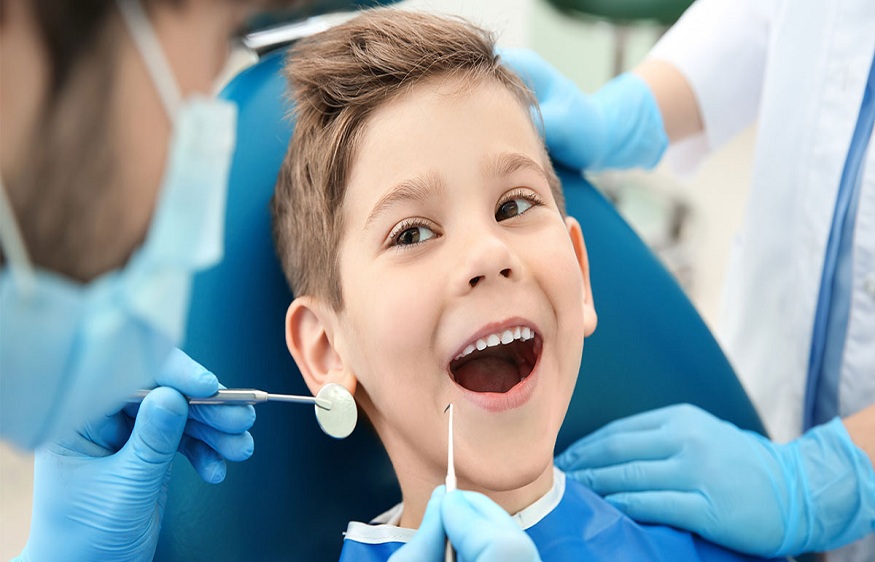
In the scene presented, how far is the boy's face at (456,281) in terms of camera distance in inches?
42.6

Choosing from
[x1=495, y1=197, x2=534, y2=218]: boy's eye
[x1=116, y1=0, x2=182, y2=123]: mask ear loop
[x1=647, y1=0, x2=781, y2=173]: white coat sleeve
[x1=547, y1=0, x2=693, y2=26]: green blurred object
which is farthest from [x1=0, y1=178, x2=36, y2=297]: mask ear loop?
[x1=547, y1=0, x2=693, y2=26]: green blurred object

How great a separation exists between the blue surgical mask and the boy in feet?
1.53

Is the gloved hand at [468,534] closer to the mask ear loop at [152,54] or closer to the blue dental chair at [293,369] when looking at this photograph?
the blue dental chair at [293,369]

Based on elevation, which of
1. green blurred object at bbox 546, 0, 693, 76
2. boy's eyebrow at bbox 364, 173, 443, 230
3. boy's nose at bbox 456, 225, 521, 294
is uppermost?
boy's eyebrow at bbox 364, 173, 443, 230

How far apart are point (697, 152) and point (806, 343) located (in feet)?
1.49

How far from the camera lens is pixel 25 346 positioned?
598mm

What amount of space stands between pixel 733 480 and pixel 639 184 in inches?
93.2

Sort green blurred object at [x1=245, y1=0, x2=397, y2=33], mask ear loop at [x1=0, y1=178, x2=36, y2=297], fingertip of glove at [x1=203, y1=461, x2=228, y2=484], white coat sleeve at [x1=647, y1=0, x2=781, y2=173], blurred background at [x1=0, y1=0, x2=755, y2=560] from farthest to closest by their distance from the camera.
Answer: blurred background at [x1=0, y1=0, x2=755, y2=560] < white coat sleeve at [x1=647, y1=0, x2=781, y2=173] < green blurred object at [x1=245, y1=0, x2=397, y2=33] < fingertip of glove at [x1=203, y1=461, x2=228, y2=484] < mask ear loop at [x1=0, y1=178, x2=36, y2=297]

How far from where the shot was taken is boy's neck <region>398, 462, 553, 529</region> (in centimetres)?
120

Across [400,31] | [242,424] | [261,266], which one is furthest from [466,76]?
[242,424]

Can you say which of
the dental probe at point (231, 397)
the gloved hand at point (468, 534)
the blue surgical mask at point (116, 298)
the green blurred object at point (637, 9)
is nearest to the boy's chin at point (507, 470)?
the gloved hand at point (468, 534)

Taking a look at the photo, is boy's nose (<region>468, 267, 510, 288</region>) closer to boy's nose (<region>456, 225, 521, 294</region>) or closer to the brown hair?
boy's nose (<region>456, 225, 521, 294</region>)

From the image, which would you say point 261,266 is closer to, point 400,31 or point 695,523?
point 400,31

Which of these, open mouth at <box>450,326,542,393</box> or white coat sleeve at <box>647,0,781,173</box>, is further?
white coat sleeve at <box>647,0,781,173</box>
